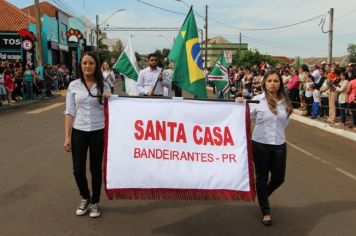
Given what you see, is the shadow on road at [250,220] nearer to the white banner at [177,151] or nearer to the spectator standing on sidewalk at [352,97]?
the white banner at [177,151]

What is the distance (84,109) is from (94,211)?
3.81 ft

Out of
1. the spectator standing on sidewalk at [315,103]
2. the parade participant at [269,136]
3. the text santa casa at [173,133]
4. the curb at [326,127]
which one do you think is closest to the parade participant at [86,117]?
the text santa casa at [173,133]

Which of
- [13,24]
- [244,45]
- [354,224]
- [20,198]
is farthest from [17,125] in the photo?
[244,45]

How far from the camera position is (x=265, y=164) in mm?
4902

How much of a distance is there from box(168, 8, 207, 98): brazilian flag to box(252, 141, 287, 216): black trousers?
5.17 ft

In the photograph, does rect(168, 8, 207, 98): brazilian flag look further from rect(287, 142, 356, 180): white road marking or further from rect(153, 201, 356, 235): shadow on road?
rect(287, 142, 356, 180): white road marking

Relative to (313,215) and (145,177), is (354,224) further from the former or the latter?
(145,177)

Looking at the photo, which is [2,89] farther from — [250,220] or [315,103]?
[250,220]

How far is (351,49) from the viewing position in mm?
72750

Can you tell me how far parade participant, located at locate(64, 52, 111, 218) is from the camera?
4.95 meters

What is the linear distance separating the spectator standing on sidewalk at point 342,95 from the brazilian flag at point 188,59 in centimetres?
833

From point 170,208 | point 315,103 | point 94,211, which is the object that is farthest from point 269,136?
point 315,103

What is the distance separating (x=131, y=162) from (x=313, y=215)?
227 centimetres

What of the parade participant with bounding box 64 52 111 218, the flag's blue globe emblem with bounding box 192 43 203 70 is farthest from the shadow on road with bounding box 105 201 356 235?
the flag's blue globe emblem with bounding box 192 43 203 70
